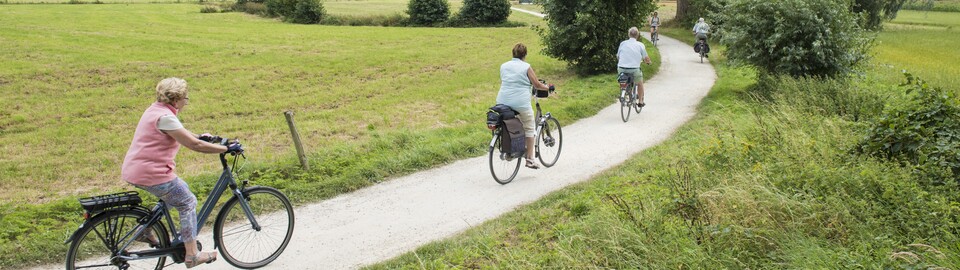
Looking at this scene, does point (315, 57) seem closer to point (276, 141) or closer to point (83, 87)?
point (83, 87)

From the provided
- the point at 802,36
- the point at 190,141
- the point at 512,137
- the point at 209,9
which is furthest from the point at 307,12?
the point at 190,141

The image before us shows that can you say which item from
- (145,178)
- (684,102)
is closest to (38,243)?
(145,178)

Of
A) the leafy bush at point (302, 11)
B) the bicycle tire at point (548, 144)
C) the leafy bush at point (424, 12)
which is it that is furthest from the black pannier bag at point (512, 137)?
the leafy bush at point (302, 11)

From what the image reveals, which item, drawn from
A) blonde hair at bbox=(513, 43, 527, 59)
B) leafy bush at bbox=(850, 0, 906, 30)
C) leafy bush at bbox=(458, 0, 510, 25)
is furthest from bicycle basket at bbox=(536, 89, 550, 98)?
leafy bush at bbox=(458, 0, 510, 25)

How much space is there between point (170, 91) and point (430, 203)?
3.81 m

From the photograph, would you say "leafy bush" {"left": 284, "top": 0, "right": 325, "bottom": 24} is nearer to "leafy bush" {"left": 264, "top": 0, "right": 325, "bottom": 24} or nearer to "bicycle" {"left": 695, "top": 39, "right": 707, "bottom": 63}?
"leafy bush" {"left": 264, "top": 0, "right": 325, "bottom": 24}

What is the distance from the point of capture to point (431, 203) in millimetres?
8617

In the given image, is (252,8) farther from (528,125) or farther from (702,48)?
(528,125)

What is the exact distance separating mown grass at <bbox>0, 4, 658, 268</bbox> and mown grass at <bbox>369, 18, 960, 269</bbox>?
290 centimetres

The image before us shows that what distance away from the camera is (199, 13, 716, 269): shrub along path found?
7.13 m

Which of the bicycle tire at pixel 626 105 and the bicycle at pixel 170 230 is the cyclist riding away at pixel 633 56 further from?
the bicycle at pixel 170 230

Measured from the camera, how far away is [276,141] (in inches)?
529

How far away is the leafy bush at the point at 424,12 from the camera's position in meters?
50.5

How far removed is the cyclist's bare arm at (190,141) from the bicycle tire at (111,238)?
0.82 metres
